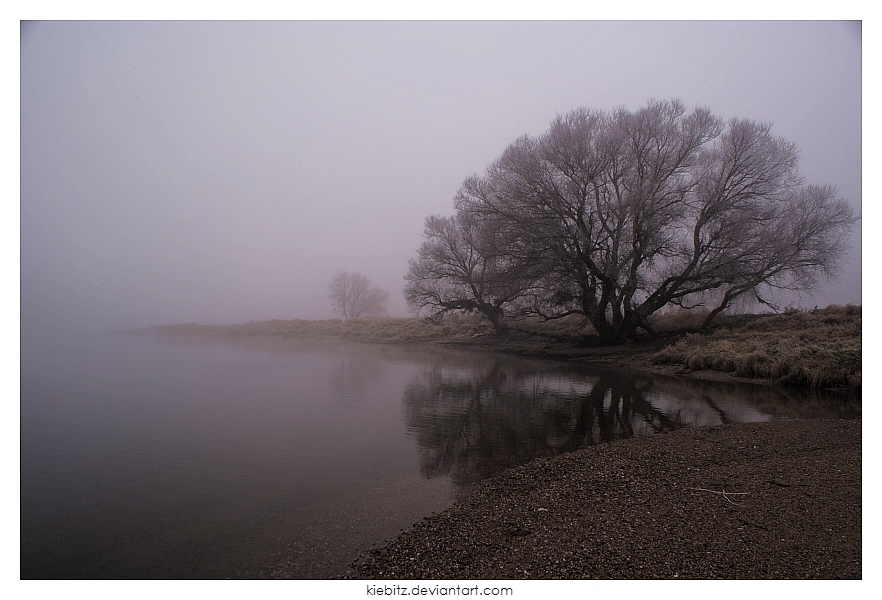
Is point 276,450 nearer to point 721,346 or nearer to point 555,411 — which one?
point 555,411

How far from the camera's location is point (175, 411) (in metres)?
7.77

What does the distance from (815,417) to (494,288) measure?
1479cm

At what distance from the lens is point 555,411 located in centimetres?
812

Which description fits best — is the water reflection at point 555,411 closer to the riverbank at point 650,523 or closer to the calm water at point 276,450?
the calm water at point 276,450

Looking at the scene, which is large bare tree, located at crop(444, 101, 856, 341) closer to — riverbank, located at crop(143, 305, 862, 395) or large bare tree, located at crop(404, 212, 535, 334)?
riverbank, located at crop(143, 305, 862, 395)

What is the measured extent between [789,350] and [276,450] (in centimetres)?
1341

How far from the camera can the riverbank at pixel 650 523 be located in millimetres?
2748

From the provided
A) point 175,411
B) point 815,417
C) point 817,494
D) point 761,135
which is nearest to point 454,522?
point 817,494

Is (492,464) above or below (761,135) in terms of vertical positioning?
below

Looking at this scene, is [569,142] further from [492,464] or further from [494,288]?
[492,464]

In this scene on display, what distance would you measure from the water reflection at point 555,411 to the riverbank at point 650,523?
3.08ft

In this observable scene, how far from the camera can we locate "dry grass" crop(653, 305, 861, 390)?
1013cm

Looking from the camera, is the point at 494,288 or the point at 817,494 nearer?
the point at 817,494

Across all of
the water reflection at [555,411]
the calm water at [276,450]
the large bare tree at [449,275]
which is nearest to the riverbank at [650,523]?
the calm water at [276,450]
